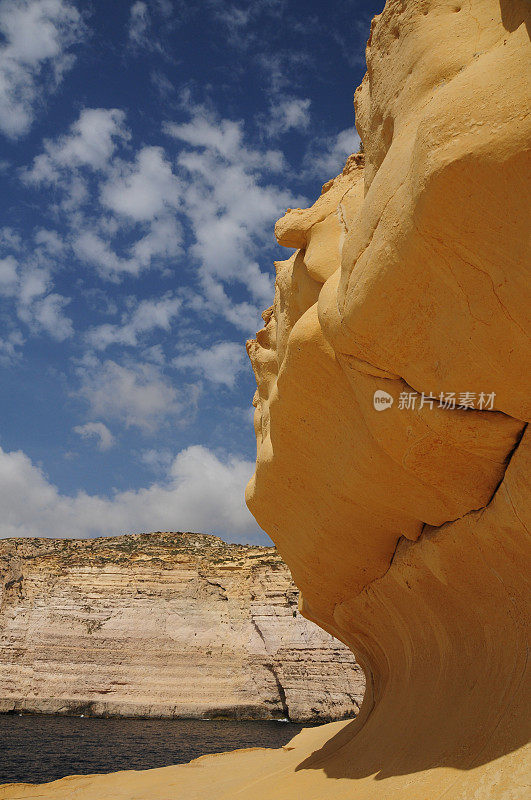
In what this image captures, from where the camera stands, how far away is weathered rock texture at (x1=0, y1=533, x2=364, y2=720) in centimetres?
2934

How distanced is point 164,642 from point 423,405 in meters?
31.1

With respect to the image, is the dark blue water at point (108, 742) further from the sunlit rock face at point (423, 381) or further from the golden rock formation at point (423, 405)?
the sunlit rock face at point (423, 381)

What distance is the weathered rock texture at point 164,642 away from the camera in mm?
29344

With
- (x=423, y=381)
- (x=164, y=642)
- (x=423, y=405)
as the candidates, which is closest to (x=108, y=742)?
(x=164, y=642)

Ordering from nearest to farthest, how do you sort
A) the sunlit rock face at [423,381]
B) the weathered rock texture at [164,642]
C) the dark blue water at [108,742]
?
the sunlit rock face at [423,381] → the dark blue water at [108,742] → the weathered rock texture at [164,642]

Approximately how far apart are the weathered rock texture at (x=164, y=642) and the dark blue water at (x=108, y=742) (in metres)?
1.32

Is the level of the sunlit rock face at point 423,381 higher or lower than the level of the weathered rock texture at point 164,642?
lower

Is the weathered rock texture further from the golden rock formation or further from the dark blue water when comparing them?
the golden rock formation

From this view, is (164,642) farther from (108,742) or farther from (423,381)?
(423,381)

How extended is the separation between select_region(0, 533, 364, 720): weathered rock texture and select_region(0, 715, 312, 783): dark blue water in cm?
132

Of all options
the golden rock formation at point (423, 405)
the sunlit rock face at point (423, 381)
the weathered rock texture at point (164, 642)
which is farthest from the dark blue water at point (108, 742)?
the sunlit rock face at point (423, 381)

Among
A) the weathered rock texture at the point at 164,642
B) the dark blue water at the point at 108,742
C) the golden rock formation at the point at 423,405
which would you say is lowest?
the golden rock formation at the point at 423,405

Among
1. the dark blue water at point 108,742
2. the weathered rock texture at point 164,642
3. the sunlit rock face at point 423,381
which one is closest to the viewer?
the sunlit rock face at point 423,381

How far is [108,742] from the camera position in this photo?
66.6 feet
